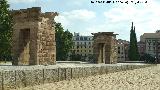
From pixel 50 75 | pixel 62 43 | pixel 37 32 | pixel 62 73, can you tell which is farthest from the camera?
pixel 62 43

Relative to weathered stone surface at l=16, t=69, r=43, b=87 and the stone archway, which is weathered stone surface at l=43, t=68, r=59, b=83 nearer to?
weathered stone surface at l=16, t=69, r=43, b=87

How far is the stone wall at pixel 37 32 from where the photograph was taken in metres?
25.1

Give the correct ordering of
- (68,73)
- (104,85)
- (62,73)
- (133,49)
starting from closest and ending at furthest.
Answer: (104,85) < (62,73) < (68,73) < (133,49)

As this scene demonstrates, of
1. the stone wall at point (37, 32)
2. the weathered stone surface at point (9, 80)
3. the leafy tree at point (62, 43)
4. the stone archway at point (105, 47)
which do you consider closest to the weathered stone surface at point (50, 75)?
the weathered stone surface at point (9, 80)

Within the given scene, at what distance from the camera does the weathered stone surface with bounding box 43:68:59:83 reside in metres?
21.5

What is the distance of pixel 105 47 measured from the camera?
143ft

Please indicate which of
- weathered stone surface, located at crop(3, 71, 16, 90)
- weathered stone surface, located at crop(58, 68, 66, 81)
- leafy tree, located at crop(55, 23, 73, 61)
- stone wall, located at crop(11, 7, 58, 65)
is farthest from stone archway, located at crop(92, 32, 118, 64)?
leafy tree, located at crop(55, 23, 73, 61)

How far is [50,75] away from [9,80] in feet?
13.6

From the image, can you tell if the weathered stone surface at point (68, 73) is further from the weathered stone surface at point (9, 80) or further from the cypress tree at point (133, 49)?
the cypress tree at point (133, 49)

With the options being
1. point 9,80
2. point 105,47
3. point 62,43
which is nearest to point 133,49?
point 62,43

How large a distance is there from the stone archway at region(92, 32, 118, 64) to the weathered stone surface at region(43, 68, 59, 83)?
2048cm

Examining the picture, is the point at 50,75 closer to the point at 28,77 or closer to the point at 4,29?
the point at 28,77

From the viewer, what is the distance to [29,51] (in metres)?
26.0

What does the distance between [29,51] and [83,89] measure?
8758 millimetres
